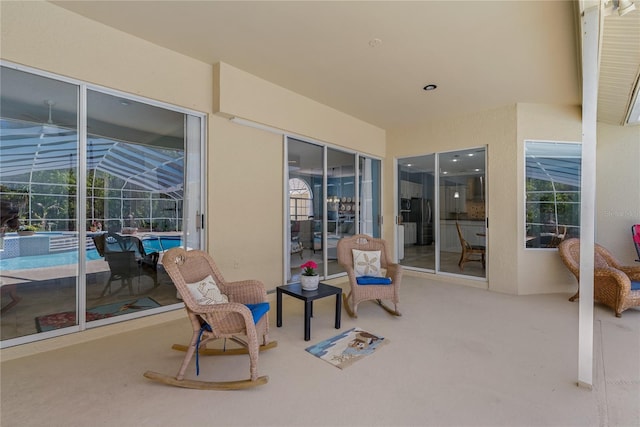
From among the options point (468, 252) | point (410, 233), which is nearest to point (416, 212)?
point (410, 233)

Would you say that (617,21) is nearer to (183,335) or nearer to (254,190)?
(254,190)

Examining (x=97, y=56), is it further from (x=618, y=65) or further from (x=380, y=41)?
(x=618, y=65)

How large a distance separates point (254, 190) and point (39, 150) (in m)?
2.14

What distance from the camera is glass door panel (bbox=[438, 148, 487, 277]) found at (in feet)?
17.0

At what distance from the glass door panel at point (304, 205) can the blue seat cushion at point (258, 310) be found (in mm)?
1866

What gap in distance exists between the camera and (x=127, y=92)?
121 inches

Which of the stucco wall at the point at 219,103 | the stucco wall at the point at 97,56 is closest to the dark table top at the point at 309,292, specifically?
the stucco wall at the point at 219,103

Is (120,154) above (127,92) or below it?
below

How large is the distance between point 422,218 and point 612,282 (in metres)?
2.85

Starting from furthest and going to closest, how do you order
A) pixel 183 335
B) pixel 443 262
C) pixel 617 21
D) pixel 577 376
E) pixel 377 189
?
1. pixel 377 189
2. pixel 443 262
3. pixel 183 335
4. pixel 617 21
5. pixel 577 376

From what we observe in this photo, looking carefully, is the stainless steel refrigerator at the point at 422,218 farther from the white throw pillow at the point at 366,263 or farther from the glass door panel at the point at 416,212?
the white throw pillow at the point at 366,263

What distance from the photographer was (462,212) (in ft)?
17.9

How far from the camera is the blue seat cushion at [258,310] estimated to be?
243cm

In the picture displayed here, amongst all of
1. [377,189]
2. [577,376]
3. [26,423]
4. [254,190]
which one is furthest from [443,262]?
[26,423]
